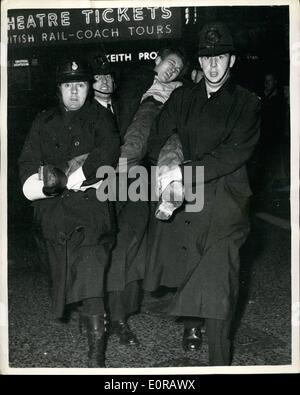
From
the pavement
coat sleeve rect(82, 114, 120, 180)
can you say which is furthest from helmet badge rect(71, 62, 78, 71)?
the pavement

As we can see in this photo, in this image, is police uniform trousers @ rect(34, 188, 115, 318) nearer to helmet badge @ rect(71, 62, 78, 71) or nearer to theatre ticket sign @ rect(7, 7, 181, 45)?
helmet badge @ rect(71, 62, 78, 71)

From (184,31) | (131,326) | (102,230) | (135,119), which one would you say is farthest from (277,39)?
(131,326)

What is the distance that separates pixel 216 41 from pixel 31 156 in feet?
3.34

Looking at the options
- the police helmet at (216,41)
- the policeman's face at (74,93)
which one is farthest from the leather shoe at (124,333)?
the police helmet at (216,41)

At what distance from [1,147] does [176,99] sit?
87cm

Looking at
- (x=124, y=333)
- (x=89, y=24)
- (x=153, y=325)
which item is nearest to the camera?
(x=89, y=24)

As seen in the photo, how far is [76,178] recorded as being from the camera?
2611 millimetres

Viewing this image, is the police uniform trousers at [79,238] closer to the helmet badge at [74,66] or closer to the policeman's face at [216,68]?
the helmet badge at [74,66]

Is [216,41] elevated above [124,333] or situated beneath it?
elevated above

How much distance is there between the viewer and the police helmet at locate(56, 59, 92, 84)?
2621 mm

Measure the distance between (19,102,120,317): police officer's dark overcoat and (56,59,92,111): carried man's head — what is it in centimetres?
4

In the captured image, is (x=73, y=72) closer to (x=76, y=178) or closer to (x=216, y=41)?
(x=76, y=178)

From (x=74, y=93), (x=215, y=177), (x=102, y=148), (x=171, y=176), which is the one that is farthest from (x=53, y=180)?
(x=215, y=177)

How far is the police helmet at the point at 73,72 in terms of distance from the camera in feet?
8.60
